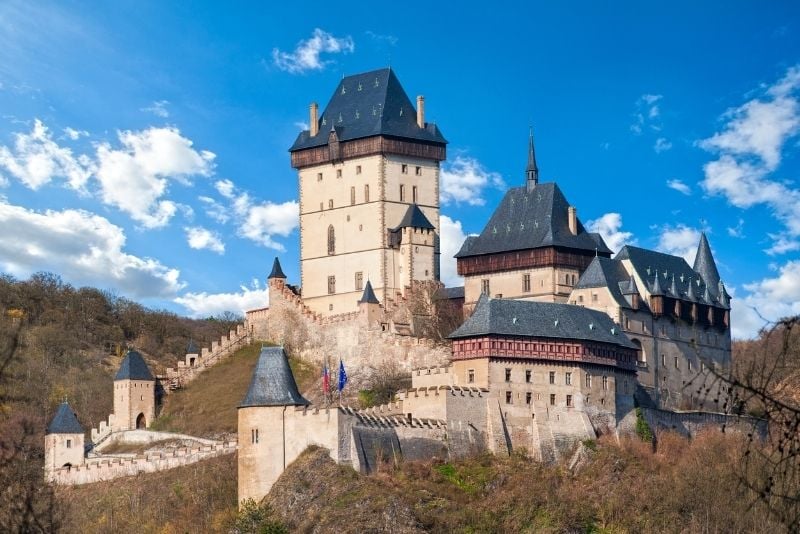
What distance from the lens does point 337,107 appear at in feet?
222

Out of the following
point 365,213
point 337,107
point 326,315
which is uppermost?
point 337,107

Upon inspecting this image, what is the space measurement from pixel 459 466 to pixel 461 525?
3.89 m

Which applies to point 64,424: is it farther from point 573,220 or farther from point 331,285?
point 573,220

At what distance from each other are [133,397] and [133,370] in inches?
52.0

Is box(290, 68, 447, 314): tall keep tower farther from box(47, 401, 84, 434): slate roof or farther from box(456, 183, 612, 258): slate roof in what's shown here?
box(47, 401, 84, 434): slate roof

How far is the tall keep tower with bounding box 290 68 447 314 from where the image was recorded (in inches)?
2488

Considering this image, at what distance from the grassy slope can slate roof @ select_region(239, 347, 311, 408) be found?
8824 mm

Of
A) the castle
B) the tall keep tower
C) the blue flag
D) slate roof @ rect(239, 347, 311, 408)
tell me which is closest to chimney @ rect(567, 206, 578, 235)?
the castle

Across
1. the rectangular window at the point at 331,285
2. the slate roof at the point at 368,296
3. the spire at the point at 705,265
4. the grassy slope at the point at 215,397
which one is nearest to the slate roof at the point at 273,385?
the grassy slope at the point at 215,397

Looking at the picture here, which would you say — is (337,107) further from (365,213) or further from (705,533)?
(705,533)

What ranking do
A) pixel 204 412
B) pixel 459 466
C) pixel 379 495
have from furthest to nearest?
1. pixel 204 412
2. pixel 459 466
3. pixel 379 495

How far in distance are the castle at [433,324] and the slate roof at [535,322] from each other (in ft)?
0.27

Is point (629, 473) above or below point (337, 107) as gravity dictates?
below

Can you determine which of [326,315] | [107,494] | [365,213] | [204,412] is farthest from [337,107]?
[107,494]
